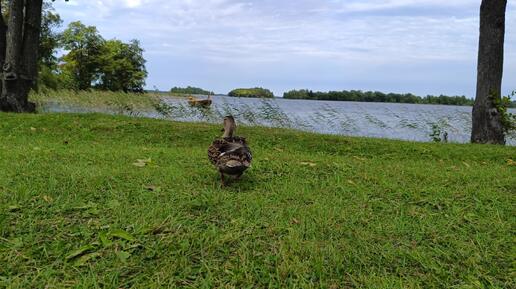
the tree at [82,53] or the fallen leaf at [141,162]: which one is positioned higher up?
the tree at [82,53]

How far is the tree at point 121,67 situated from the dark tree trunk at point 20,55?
120 feet

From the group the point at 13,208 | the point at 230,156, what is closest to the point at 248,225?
the point at 230,156

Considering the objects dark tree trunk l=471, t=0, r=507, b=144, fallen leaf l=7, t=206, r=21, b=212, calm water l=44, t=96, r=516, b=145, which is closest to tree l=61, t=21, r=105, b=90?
calm water l=44, t=96, r=516, b=145

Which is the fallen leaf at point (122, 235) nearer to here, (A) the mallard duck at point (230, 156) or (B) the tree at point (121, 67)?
(A) the mallard duck at point (230, 156)

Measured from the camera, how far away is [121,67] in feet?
162

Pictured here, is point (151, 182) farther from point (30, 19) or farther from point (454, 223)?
point (30, 19)

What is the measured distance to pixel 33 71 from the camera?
10.7 m

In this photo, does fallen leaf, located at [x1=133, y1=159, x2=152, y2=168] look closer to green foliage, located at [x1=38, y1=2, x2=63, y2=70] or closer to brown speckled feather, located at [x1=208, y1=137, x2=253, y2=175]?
brown speckled feather, located at [x1=208, y1=137, x2=253, y2=175]

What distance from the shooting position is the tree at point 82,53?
46.3 metres

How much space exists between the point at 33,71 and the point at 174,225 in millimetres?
9537

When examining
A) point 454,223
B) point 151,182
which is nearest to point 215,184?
point 151,182

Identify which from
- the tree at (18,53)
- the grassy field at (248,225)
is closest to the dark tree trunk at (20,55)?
the tree at (18,53)

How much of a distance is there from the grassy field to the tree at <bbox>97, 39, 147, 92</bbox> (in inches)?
1749

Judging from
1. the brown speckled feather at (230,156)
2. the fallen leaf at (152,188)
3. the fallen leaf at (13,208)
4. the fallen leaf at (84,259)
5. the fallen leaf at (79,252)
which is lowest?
the fallen leaf at (84,259)
